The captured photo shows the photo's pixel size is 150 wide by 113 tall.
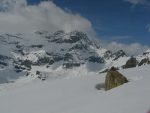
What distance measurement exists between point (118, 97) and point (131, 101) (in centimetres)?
161

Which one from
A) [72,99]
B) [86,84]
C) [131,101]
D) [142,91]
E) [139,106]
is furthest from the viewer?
[86,84]

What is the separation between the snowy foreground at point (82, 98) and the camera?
1537cm

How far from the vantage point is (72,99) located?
2067cm

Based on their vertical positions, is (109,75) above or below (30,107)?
above

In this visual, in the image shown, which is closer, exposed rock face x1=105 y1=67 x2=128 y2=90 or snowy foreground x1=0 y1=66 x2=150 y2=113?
snowy foreground x1=0 y1=66 x2=150 y2=113

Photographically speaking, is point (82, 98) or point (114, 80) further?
point (114, 80)

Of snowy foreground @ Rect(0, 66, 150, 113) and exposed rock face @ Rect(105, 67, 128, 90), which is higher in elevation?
exposed rock face @ Rect(105, 67, 128, 90)

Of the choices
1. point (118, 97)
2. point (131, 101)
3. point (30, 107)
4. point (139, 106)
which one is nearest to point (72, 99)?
point (30, 107)

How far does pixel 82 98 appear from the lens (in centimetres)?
2022

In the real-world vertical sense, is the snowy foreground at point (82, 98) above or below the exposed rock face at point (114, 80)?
below

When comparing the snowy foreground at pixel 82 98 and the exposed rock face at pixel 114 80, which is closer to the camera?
the snowy foreground at pixel 82 98

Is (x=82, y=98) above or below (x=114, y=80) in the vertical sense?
below

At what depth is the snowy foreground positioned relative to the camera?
15.4 metres

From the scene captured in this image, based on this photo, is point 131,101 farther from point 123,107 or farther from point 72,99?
point 72,99
